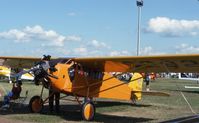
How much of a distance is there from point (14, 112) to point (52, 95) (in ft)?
5.05

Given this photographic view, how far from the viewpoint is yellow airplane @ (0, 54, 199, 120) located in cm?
1328

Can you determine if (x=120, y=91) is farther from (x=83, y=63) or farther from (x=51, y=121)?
(x=51, y=121)

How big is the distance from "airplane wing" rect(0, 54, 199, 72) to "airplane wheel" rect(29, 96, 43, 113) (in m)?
2.06

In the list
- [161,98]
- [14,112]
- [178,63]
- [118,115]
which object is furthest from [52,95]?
[161,98]

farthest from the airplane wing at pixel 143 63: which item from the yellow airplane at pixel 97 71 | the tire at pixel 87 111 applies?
the tire at pixel 87 111

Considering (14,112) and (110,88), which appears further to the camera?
(110,88)

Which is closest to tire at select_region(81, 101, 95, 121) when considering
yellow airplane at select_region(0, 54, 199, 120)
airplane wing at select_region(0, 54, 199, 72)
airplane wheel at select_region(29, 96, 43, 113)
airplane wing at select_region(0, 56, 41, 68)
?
yellow airplane at select_region(0, 54, 199, 120)

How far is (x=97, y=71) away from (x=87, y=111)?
7.56 feet

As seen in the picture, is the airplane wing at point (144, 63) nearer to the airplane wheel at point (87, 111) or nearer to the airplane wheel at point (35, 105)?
the airplane wheel at point (87, 111)

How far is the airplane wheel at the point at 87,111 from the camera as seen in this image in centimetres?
1345

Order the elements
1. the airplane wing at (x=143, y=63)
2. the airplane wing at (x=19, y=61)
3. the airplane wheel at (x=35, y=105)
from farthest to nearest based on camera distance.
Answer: the airplane wing at (x=19, y=61), the airplane wheel at (x=35, y=105), the airplane wing at (x=143, y=63)

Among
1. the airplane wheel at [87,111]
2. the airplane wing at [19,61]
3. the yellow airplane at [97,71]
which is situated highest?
the airplane wing at [19,61]

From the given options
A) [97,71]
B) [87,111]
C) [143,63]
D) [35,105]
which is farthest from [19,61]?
[143,63]

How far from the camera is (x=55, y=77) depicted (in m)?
13.5
